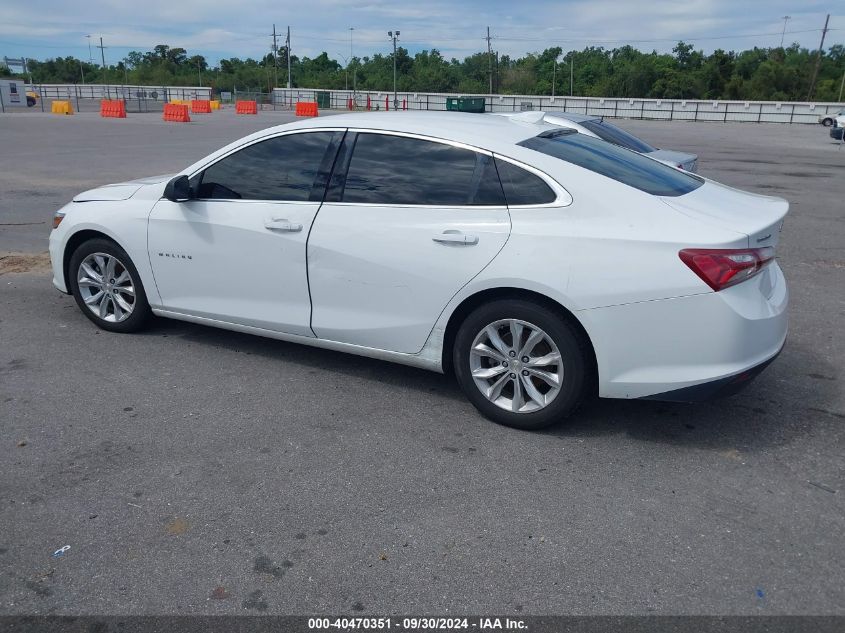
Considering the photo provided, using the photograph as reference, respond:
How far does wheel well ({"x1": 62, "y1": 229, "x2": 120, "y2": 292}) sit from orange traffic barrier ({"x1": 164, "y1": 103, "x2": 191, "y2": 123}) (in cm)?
3520

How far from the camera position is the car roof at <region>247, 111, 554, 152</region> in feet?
14.3

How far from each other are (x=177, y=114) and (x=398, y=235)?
3862 centimetres

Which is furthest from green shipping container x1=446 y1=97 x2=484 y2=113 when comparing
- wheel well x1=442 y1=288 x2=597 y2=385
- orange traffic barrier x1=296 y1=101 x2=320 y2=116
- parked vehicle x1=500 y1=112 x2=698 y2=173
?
wheel well x1=442 y1=288 x2=597 y2=385

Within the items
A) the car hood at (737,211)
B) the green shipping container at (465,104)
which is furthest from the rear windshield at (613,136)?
the green shipping container at (465,104)

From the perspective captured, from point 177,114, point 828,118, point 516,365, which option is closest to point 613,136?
point 516,365

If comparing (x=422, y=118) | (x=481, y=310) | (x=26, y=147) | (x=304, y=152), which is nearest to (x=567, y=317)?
(x=481, y=310)

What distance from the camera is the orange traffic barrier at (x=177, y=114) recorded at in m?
38.8

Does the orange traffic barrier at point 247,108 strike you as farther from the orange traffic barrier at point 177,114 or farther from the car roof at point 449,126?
the car roof at point 449,126

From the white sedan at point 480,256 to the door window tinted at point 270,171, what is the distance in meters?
0.01

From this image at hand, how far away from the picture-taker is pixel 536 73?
383ft

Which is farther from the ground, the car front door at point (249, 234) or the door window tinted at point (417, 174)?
the door window tinted at point (417, 174)

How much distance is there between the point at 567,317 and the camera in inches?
156

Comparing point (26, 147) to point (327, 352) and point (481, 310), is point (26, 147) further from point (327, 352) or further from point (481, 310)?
point (481, 310)

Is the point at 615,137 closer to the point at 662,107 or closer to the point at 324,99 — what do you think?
the point at 662,107
